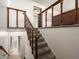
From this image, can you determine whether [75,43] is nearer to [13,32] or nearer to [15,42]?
[13,32]

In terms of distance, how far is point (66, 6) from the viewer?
921 cm

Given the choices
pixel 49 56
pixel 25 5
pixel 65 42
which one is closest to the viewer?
pixel 65 42

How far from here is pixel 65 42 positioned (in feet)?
10.8

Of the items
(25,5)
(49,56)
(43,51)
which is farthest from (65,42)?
(25,5)

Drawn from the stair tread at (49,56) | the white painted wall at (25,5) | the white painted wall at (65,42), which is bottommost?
the stair tread at (49,56)

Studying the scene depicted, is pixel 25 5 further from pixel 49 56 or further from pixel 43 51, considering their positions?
pixel 49 56

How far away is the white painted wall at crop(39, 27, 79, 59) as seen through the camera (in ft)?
9.24

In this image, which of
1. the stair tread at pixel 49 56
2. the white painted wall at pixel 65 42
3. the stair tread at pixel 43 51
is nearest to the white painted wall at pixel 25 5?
the stair tread at pixel 43 51

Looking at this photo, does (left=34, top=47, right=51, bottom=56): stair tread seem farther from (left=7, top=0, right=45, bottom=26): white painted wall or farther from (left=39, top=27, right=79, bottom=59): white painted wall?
(left=7, top=0, right=45, bottom=26): white painted wall

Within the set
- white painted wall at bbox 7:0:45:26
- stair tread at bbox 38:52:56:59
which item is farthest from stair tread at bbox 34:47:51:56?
white painted wall at bbox 7:0:45:26

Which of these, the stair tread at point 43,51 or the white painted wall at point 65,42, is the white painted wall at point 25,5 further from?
the white painted wall at point 65,42

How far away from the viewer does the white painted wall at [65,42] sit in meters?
2.82

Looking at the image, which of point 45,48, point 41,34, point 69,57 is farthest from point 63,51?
point 41,34

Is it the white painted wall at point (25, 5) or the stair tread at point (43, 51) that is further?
the white painted wall at point (25, 5)
